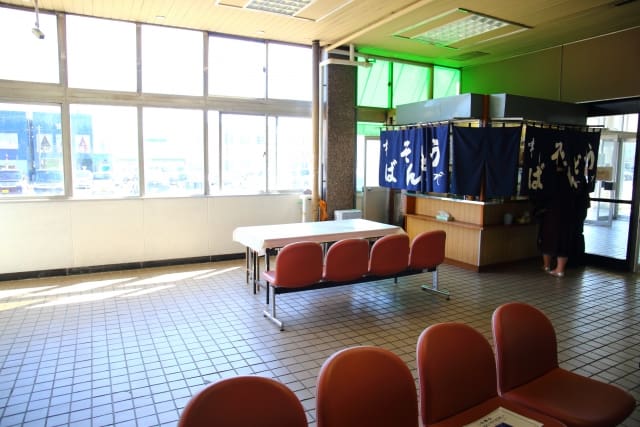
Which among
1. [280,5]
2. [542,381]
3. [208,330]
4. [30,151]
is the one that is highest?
[280,5]

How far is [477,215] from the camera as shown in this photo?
22.3 ft

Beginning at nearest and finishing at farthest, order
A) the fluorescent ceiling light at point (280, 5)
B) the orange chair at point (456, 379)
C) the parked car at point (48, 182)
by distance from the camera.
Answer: the orange chair at point (456, 379) → the fluorescent ceiling light at point (280, 5) → the parked car at point (48, 182)

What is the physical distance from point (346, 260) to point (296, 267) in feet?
1.91

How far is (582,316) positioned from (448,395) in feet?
12.1

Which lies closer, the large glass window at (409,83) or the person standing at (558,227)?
the person standing at (558,227)

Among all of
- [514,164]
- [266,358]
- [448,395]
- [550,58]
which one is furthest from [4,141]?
[550,58]

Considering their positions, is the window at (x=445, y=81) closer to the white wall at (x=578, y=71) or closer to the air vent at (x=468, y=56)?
the air vent at (x=468, y=56)

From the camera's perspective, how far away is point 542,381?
2.44m

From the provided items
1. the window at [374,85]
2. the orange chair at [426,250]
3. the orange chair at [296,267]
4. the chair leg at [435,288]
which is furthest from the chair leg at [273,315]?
the window at [374,85]

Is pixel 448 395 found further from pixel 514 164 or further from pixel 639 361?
pixel 514 164

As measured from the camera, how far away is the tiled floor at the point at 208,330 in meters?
3.23

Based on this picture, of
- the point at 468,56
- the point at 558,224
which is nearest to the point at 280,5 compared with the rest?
the point at 468,56

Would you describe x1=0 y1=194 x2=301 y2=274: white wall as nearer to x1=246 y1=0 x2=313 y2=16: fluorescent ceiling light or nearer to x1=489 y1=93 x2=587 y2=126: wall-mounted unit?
x1=246 y1=0 x2=313 y2=16: fluorescent ceiling light

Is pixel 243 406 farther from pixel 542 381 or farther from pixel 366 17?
pixel 366 17
